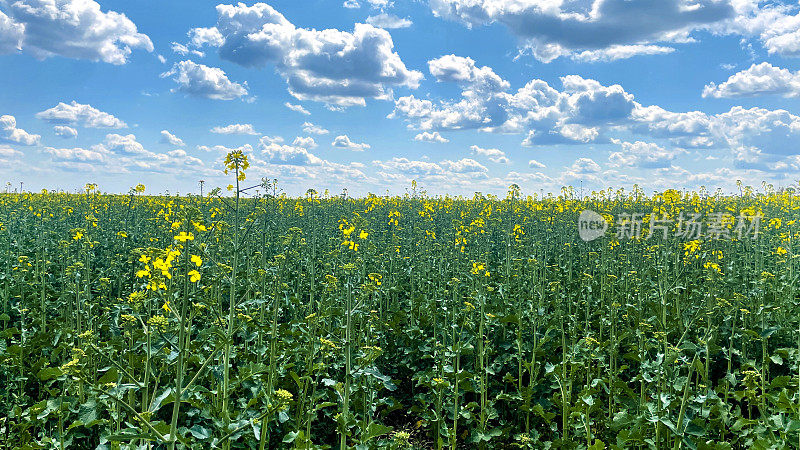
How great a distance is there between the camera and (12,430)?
171 inches

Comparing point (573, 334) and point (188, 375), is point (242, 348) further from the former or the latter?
point (573, 334)

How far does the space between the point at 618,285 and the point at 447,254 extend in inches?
130

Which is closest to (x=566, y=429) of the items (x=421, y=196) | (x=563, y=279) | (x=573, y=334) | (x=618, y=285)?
(x=573, y=334)

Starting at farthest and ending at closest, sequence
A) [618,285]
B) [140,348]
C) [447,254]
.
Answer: [447,254] < [618,285] < [140,348]

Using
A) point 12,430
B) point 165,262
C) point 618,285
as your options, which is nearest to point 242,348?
point 12,430

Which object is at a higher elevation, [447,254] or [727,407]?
[447,254]

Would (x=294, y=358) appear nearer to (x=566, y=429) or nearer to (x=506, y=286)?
(x=566, y=429)

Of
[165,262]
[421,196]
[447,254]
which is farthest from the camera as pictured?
[421,196]

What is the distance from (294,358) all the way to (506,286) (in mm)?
3769

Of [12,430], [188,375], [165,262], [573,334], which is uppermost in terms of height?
[165,262]

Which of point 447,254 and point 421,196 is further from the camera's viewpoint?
point 421,196

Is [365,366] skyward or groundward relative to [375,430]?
skyward

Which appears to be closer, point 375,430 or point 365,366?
point 375,430

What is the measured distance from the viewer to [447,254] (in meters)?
9.93
